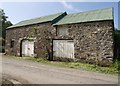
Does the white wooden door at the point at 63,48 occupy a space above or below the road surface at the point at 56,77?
above

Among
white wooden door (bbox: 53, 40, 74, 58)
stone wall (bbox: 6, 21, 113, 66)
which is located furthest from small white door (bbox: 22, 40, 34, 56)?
white wooden door (bbox: 53, 40, 74, 58)

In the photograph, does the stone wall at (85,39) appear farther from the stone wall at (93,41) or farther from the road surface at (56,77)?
the road surface at (56,77)

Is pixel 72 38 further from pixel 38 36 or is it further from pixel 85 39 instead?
pixel 38 36

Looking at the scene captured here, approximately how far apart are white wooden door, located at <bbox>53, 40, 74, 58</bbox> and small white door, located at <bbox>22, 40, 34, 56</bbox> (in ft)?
12.3

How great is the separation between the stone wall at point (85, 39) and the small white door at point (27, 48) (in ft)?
2.74

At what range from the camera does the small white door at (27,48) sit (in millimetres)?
19991

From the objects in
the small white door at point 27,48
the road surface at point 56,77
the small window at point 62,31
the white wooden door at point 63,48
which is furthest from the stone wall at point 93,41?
the small white door at point 27,48

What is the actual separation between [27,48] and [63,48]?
19.4 ft

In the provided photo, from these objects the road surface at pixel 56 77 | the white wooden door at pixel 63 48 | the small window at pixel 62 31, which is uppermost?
the small window at pixel 62 31

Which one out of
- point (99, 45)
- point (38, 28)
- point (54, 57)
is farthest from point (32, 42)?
point (99, 45)

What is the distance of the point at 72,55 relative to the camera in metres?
16.4

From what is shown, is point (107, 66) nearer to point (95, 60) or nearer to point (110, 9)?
point (95, 60)

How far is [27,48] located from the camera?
2072cm

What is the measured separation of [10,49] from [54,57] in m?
8.90
